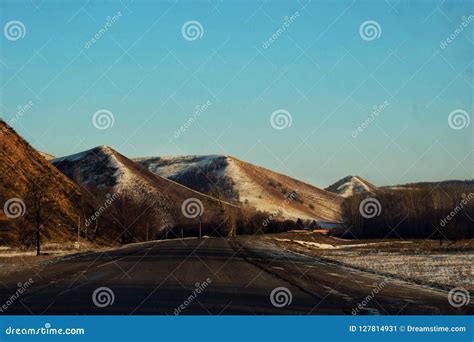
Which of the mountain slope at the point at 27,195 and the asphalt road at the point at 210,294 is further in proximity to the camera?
the mountain slope at the point at 27,195

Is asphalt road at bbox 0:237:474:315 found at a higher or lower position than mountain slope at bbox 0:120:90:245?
higher

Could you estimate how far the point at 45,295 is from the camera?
17328mm

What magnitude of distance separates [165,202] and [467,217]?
98609mm

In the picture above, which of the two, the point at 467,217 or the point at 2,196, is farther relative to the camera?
the point at 467,217

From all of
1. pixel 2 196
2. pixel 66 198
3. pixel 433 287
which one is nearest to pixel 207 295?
pixel 433 287

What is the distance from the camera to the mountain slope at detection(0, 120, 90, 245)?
5883 centimetres

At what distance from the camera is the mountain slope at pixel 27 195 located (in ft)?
193

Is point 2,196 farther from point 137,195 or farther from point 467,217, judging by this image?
point 137,195

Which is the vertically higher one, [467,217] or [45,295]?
[467,217]

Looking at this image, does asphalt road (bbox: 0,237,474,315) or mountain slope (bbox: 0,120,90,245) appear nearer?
asphalt road (bbox: 0,237,474,315)

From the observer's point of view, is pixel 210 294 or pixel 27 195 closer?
pixel 210 294

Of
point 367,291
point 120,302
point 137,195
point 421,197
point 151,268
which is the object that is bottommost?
point 137,195

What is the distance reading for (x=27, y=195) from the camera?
53188 millimetres

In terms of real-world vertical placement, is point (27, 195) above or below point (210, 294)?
below
